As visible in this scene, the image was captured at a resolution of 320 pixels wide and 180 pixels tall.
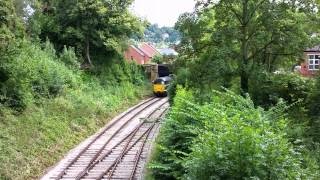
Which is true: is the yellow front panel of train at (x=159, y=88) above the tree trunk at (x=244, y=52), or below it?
below

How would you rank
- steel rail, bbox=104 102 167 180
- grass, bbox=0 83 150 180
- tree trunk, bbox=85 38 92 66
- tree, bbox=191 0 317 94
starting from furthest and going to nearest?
tree trunk, bbox=85 38 92 66 < tree, bbox=191 0 317 94 < grass, bbox=0 83 150 180 < steel rail, bbox=104 102 167 180

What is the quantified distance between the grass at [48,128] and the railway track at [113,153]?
0.67 m

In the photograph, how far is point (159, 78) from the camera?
46.0 meters

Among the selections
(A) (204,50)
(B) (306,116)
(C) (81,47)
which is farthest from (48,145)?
(C) (81,47)

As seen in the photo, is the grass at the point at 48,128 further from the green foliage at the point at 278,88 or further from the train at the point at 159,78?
the green foliage at the point at 278,88

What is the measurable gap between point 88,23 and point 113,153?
56.5 ft

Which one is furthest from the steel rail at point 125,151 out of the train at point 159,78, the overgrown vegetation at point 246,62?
the train at point 159,78

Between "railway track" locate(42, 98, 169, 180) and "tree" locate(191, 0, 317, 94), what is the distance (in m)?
5.76

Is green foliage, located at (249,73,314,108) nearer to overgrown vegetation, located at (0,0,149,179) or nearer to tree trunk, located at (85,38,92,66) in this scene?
overgrown vegetation, located at (0,0,149,179)

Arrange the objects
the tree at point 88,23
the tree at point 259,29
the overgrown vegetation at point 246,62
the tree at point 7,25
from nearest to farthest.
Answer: the overgrown vegetation at point 246,62 < the tree at point 259,29 < the tree at point 7,25 < the tree at point 88,23

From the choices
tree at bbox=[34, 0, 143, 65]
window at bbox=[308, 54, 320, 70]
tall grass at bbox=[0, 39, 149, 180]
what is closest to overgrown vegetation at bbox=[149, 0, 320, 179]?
tall grass at bbox=[0, 39, 149, 180]

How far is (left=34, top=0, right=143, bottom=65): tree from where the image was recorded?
36906mm

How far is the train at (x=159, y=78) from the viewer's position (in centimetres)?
4475

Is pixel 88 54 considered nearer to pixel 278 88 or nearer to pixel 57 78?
pixel 57 78
